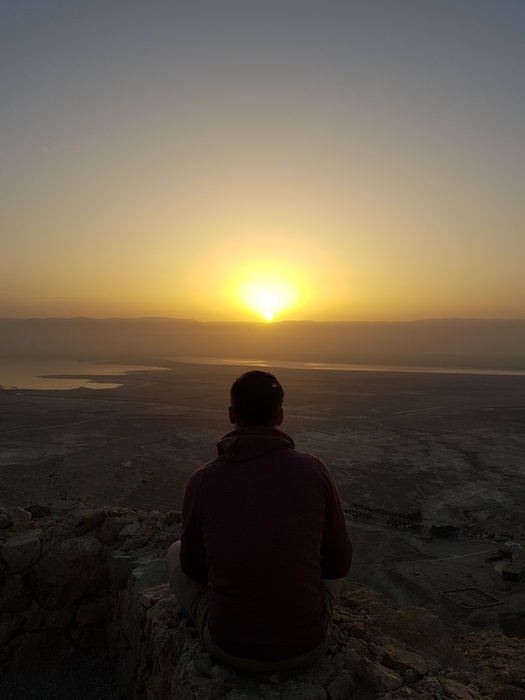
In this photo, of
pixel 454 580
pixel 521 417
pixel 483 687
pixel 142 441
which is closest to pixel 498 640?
pixel 483 687

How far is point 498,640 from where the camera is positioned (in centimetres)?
527

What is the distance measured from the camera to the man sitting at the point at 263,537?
229 centimetres

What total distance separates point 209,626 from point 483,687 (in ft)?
7.26

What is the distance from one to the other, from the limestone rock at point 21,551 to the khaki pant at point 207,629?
2416 mm

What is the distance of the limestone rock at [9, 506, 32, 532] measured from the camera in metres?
5.07

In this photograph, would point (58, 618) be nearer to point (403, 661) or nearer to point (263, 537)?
point (403, 661)

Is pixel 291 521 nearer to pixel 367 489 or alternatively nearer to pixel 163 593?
pixel 163 593

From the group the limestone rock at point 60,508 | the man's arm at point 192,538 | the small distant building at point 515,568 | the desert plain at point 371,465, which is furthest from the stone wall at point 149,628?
the small distant building at point 515,568

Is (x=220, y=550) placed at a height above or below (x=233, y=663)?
above

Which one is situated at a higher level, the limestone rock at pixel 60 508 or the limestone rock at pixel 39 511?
the limestone rock at pixel 39 511

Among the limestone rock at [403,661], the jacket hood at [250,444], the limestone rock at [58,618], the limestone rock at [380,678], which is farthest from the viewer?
the limestone rock at [58,618]

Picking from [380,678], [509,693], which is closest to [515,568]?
[509,693]

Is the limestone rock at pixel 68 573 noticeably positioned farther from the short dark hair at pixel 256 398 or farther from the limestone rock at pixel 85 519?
the short dark hair at pixel 256 398

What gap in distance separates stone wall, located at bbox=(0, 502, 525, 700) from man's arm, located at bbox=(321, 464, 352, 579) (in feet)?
1.91
